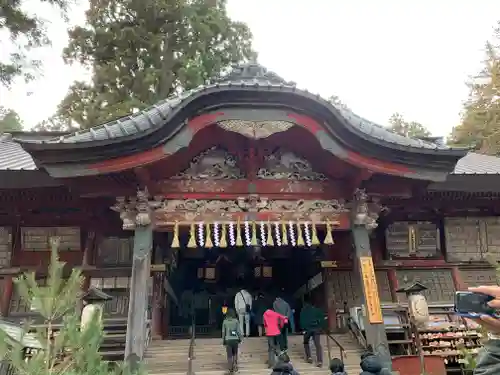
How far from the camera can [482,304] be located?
7.54 ft

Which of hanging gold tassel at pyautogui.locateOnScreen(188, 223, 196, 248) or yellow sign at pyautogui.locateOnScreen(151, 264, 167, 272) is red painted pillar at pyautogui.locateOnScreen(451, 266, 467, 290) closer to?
hanging gold tassel at pyautogui.locateOnScreen(188, 223, 196, 248)

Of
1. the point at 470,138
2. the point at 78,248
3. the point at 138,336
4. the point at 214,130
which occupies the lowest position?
the point at 138,336

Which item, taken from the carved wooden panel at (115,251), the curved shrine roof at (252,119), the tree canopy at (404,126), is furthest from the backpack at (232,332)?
the tree canopy at (404,126)

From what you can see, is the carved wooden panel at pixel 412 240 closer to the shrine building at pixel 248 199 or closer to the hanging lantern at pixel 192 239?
the shrine building at pixel 248 199

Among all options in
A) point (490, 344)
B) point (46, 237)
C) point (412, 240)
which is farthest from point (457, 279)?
point (490, 344)

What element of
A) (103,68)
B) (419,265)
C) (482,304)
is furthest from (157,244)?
(103,68)

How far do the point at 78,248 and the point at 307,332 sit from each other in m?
5.23

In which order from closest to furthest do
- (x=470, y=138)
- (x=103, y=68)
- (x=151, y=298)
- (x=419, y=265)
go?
(x=151, y=298) < (x=419, y=265) < (x=103, y=68) < (x=470, y=138)

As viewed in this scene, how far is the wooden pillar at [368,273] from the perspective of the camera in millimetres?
9078

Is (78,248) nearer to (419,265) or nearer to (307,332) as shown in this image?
(307,332)

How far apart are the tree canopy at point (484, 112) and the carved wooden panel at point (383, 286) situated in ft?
53.9

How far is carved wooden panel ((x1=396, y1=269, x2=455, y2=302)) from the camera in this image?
1190 cm

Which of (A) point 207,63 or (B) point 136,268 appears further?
(A) point 207,63

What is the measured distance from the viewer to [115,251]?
11336 millimetres
